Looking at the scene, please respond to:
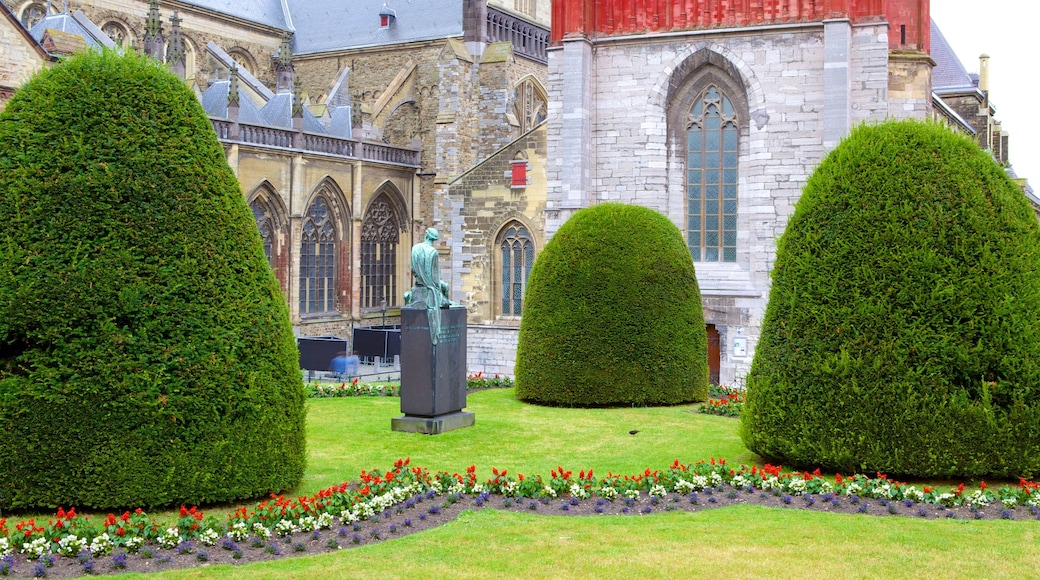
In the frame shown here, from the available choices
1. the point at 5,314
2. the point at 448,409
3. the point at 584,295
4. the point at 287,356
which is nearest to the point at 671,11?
the point at 584,295

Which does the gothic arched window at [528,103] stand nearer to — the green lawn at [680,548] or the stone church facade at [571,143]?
the stone church facade at [571,143]

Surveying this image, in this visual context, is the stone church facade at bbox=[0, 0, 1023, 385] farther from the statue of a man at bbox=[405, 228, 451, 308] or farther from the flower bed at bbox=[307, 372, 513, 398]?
the statue of a man at bbox=[405, 228, 451, 308]

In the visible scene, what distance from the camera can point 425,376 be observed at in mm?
12633

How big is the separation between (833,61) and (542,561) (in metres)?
14.8

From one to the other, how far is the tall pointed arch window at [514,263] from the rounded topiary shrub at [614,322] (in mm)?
7990

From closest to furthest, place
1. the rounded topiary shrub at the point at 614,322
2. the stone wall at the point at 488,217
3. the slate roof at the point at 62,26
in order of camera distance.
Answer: the rounded topiary shrub at the point at 614,322 < the stone wall at the point at 488,217 < the slate roof at the point at 62,26

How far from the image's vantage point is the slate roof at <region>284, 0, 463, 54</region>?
3872cm

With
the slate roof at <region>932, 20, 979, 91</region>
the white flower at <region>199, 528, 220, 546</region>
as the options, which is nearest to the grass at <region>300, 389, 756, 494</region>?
the white flower at <region>199, 528, 220, 546</region>

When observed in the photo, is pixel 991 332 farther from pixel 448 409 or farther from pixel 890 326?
pixel 448 409

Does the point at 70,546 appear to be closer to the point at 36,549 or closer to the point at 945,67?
the point at 36,549

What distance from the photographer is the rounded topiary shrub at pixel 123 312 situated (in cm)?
774

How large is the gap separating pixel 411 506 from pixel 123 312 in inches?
104

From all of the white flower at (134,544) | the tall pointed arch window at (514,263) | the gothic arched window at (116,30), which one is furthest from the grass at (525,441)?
the gothic arched window at (116,30)

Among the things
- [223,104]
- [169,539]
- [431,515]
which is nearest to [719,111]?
[431,515]
